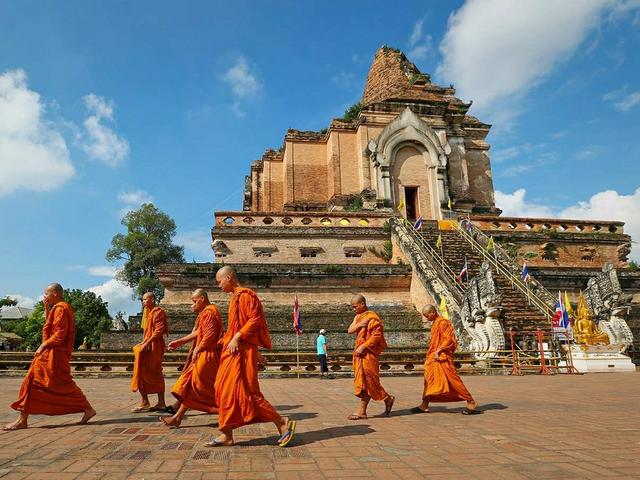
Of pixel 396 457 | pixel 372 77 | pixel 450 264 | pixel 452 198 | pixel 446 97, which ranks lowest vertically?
pixel 396 457

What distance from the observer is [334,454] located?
439cm

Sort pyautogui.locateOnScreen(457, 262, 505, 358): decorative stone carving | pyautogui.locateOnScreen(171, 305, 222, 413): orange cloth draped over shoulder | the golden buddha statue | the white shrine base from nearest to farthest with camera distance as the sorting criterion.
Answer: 1. pyautogui.locateOnScreen(171, 305, 222, 413): orange cloth draped over shoulder
2. pyautogui.locateOnScreen(457, 262, 505, 358): decorative stone carving
3. the white shrine base
4. the golden buddha statue

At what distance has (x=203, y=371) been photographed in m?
5.61

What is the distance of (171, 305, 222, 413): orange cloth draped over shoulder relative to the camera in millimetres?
5504

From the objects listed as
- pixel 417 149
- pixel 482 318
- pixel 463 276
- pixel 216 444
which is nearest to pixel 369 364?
pixel 216 444

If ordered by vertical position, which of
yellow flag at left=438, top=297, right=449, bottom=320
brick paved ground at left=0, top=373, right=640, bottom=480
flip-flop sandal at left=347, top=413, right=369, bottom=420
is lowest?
brick paved ground at left=0, top=373, right=640, bottom=480

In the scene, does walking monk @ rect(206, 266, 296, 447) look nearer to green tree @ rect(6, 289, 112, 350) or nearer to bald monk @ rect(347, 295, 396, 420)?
bald monk @ rect(347, 295, 396, 420)

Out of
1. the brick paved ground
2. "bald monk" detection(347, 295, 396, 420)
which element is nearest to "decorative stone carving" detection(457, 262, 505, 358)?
the brick paved ground

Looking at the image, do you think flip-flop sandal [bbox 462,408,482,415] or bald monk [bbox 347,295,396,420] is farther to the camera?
flip-flop sandal [bbox 462,408,482,415]

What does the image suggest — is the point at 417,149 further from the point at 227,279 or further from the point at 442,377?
the point at 227,279

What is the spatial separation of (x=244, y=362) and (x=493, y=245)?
17.3 meters

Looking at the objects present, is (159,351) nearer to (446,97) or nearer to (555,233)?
(555,233)

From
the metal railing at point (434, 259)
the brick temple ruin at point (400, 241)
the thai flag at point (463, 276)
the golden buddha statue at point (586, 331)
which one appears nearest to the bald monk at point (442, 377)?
the brick temple ruin at point (400, 241)

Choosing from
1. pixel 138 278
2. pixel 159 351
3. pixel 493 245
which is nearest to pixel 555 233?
pixel 493 245
